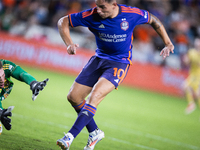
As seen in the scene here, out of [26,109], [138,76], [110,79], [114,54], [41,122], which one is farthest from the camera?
[138,76]

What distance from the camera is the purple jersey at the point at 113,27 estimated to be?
462cm

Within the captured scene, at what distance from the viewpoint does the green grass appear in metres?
4.99

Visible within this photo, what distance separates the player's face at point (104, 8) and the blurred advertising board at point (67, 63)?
10976 mm

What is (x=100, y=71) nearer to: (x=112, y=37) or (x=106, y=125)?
(x=112, y=37)

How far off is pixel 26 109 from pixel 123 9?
3.68m

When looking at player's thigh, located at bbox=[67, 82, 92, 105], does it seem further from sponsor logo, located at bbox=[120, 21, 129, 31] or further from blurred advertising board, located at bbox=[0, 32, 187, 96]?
blurred advertising board, located at bbox=[0, 32, 187, 96]

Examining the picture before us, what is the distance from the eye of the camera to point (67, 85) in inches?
491

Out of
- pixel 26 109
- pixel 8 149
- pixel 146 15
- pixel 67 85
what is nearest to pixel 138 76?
pixel 67 85

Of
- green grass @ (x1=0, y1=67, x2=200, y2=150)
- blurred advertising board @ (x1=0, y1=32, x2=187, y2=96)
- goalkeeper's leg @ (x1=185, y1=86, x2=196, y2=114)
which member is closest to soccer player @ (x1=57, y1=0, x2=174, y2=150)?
green grass @ (x1=0, y1=67, x2=200, y2=150)

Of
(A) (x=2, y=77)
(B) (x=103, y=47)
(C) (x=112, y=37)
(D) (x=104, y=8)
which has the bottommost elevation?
(A) (x=2, y=77)

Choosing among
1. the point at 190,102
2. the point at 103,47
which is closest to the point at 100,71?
the point at 103,47

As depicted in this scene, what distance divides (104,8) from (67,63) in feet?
37.3

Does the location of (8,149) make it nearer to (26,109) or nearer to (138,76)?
(26,109)

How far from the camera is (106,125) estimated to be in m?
7.08
